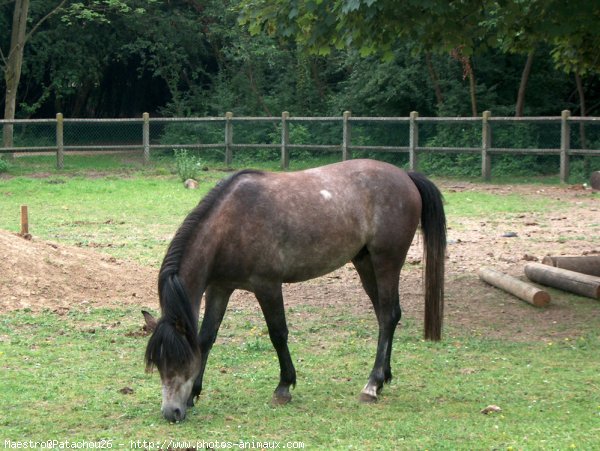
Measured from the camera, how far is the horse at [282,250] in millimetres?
5496

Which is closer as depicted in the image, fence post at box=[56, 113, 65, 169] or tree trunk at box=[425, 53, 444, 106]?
fence post at box=[56, 113, 65, 169]

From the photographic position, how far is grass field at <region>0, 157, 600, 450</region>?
525 cm

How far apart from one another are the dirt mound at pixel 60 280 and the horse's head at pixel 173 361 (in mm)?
3671

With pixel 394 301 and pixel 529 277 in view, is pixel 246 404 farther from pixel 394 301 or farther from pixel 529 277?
pixel 529 277

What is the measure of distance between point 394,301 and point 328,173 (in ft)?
3.46

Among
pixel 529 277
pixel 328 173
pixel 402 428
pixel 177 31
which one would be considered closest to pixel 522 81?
pixel 177 31

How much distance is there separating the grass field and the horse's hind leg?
8.9 inches

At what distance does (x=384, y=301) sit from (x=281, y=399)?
1099mm

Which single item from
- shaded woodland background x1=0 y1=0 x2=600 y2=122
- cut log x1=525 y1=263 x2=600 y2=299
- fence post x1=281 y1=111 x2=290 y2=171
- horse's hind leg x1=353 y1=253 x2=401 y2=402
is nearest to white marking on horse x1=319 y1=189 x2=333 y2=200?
horse's hind leg x1=353 y1=253 x2=401 y2=402

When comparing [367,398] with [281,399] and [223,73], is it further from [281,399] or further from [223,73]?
[223,73]

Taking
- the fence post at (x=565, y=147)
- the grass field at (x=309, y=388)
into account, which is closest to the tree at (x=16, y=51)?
the fence post at (x=565, y=147)

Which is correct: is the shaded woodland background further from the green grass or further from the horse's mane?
the horse's mane

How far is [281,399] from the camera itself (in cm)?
598

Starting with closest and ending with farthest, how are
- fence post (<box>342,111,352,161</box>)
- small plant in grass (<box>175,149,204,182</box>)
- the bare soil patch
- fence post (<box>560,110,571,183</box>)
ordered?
the bare soil patch < fence post (<box>560,110,571,183</box>) < small plant in grass (<box>175,149,204,182</box>) < fence post (<box>342,111,352,161</box>)
